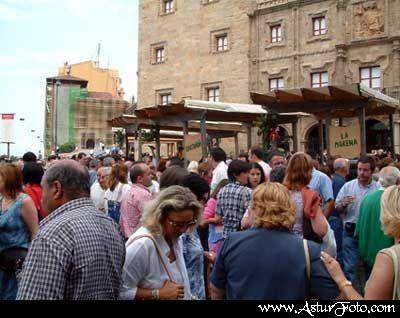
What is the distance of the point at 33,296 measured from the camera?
7.21ft

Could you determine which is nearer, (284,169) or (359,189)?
(284,169)

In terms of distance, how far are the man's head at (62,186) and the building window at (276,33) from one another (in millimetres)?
24816

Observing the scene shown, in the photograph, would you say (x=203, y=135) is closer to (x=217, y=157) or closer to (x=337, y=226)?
(x=217, y=157)

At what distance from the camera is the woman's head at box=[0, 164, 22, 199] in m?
4.57

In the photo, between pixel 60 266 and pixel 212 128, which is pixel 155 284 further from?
pixel 212 128

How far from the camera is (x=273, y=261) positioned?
2.80m

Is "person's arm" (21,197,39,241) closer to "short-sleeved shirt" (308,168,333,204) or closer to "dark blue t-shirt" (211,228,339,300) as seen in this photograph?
"dark blue t-shirt" (211,228,339,300)

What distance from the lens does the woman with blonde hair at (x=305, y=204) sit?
175 inches

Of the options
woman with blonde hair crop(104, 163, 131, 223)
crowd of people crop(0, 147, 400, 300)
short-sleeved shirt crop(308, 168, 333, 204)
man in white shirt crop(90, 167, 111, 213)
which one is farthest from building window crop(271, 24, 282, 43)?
crowd of people crop(0, 147, 400, 300)

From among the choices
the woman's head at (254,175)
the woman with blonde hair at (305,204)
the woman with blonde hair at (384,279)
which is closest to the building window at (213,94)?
the woman's head at (254,175)

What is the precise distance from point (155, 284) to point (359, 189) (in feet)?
14.3

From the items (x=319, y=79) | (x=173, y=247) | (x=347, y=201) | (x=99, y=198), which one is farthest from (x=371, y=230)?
(x=319, y=79)

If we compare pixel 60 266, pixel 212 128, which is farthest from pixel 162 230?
pixel 212 128

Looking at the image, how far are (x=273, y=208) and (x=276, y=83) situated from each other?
2398cm
